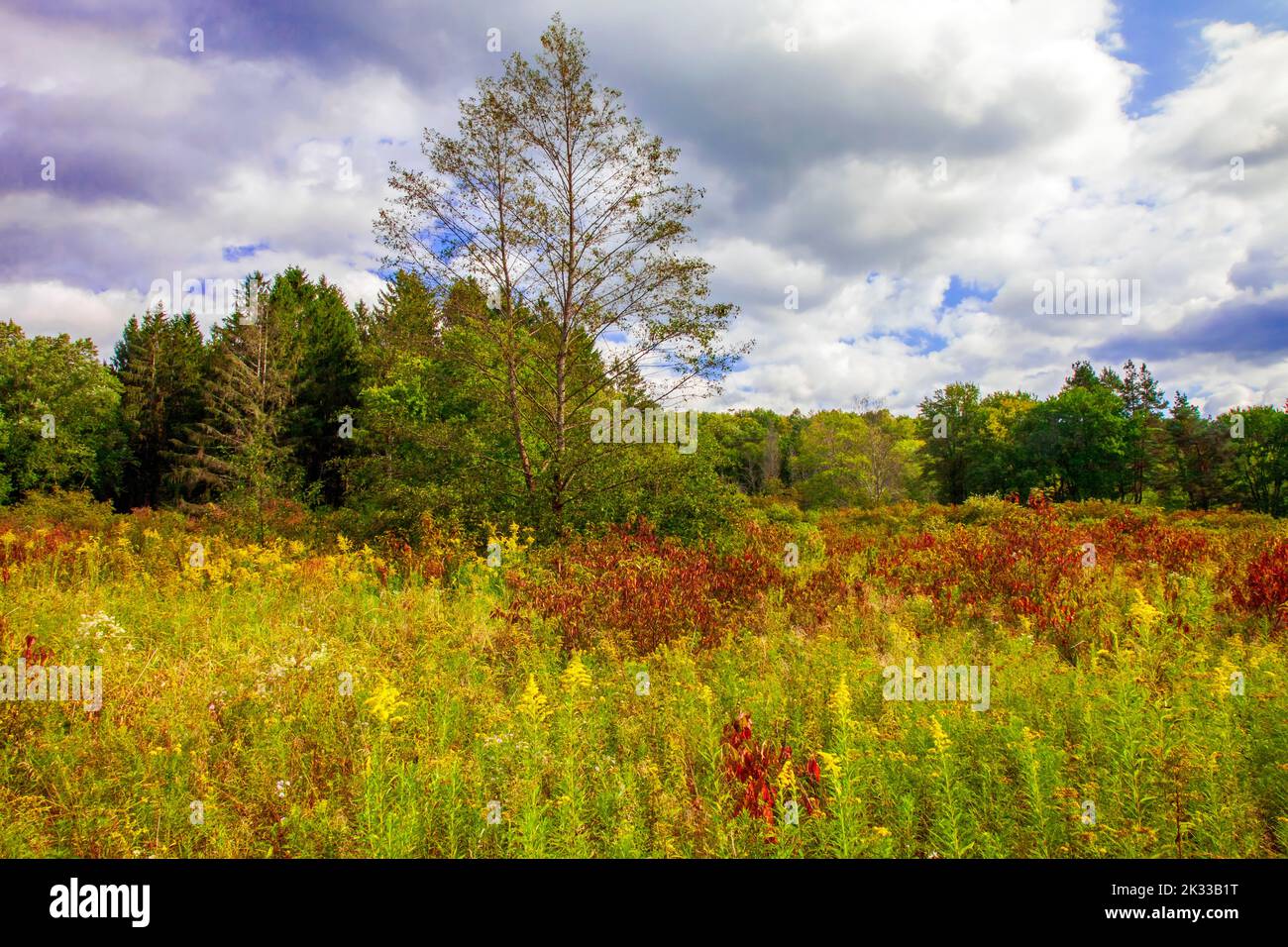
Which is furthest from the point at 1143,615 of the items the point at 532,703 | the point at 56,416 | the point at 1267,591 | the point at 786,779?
the point at 56,416

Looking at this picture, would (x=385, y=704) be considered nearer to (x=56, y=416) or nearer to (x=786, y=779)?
(x=786, y=779)

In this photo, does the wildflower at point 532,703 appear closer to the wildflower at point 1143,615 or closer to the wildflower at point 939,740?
the wildflower at point 939,740

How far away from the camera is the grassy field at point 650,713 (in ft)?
10.5

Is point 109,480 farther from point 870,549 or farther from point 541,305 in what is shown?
point 870,549

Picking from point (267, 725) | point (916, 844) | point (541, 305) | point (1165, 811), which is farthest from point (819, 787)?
point (541, 305)

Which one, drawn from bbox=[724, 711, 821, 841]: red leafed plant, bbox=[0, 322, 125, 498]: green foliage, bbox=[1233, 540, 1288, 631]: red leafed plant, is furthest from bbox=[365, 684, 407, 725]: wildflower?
bbox=[0, 322, 125, 498]: green foliage

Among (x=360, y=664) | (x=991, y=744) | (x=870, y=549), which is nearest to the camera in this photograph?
(x=991, y=744)

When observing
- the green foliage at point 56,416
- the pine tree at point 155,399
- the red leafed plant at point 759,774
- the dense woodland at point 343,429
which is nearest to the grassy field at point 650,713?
the red leafed plant at point 759,774

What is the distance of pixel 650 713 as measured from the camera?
4.58 m

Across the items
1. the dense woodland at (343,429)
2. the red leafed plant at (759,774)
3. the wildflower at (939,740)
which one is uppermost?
the dense woodland at (343,429)

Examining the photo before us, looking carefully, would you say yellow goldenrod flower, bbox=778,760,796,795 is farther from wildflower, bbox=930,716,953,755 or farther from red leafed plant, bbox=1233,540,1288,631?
red leafed plant, bbox=1233,540,1288,631

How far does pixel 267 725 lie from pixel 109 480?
50608 millimetres

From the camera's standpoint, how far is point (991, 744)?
388 cm
